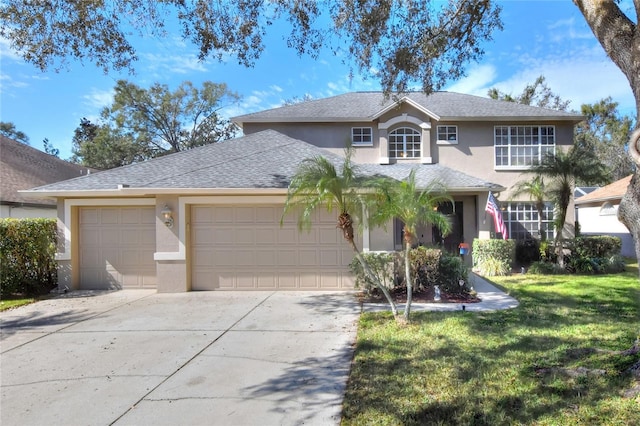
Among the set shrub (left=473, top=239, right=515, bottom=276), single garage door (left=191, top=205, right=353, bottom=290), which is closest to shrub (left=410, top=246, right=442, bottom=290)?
single garage door (left=191, top=205, right=353, bottom=290)

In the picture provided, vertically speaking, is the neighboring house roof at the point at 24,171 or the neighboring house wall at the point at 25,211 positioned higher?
the neighboring house roof at the point at 24,171

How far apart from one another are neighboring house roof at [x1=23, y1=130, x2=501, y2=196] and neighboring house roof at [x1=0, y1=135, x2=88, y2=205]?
22.0 ft

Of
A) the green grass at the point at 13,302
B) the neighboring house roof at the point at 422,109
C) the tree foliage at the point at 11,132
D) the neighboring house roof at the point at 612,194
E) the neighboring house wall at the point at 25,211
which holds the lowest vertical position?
the green grass at the point at 13,302

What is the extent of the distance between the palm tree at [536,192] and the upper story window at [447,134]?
10.4ft

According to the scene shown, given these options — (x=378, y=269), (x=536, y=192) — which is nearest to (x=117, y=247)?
(x=378, y=269)

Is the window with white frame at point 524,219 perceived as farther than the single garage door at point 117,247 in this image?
Yes

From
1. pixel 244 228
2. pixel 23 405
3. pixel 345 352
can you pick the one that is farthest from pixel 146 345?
pixel 244 228

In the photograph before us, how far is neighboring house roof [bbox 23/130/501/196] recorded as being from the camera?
379 inches

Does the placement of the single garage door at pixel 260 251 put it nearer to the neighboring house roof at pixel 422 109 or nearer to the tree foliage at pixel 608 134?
the neighboring house roof at pixel 422 109

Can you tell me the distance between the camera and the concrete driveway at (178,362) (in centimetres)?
386

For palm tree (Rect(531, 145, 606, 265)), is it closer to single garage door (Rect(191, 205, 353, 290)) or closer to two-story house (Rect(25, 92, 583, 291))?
two-story house (Rect(25, 92, 583, 291))

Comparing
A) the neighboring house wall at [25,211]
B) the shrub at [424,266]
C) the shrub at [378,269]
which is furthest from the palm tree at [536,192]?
the neighboring house wall at [25,211]

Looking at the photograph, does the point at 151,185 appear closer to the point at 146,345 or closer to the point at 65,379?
the point at 146,345

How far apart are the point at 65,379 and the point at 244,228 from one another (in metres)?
5.77
